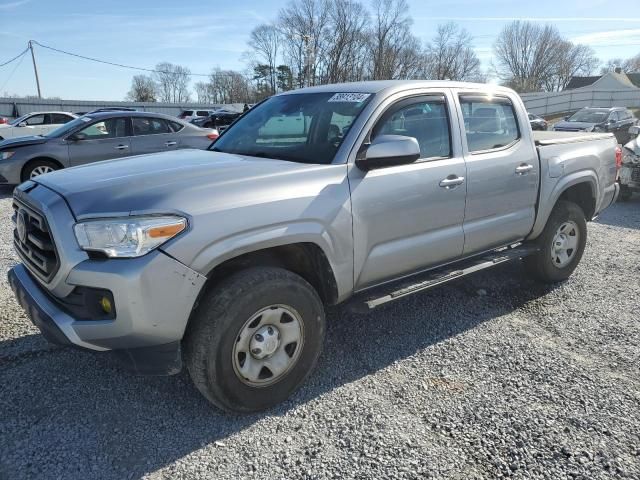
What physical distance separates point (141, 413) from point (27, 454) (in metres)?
0.58

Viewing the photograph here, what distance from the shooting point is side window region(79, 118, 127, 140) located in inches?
374

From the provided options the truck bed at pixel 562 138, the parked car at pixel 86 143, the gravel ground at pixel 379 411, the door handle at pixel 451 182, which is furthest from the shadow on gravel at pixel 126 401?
the parked car at pixel 86 143

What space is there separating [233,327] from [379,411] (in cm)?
101

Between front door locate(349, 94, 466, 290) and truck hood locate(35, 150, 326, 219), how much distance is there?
45cm

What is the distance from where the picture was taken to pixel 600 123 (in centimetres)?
2058

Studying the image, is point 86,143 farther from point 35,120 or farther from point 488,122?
point 35,120

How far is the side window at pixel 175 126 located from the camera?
1030 centimetres

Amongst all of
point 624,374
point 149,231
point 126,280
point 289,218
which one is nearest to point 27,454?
point 126,280

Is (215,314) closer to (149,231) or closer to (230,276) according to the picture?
(230,276)

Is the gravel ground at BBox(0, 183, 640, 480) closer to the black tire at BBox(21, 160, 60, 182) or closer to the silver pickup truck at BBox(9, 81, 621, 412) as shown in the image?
the silver pickup truck at BBox(9, 81, 621, 412)

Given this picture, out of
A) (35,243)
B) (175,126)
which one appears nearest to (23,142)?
(175,126)

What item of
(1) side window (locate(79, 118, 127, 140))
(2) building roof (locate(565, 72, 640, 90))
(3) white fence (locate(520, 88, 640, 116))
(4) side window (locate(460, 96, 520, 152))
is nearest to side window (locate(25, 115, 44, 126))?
(1) side window (locate(79, 118, 127, 140))

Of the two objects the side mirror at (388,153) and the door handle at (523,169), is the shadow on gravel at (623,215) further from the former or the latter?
the side mirror at (388,153)

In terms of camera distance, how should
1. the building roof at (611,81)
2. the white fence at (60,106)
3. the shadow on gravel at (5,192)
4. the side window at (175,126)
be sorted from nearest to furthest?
the shadow on gravel at (5,192)
the side window at (175,126)
the white fence at (60,106)
the building roof at (611,81)
